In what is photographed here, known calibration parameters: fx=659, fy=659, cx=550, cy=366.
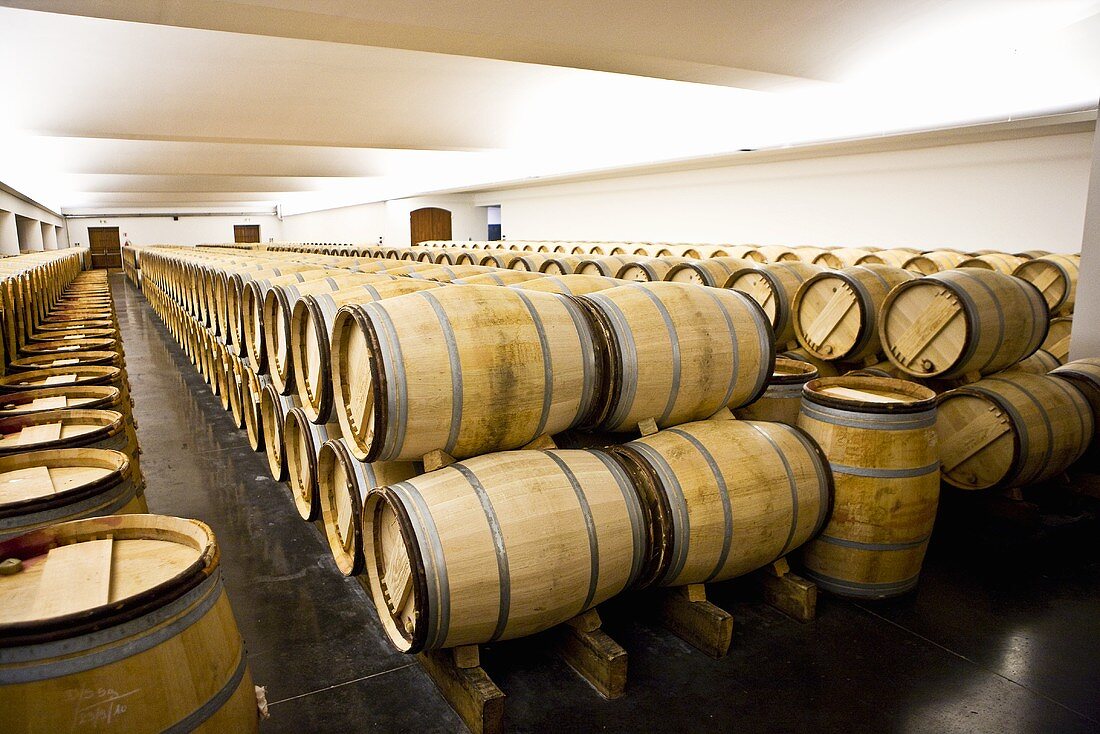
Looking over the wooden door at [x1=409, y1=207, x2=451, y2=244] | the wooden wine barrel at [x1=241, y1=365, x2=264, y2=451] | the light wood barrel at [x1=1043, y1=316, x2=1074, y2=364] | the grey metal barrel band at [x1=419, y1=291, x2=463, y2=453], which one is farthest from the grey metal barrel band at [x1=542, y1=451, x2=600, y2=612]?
the wooden door at [x1=409, y1=207, x2=451, y2=244]

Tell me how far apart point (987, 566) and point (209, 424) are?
6237mm

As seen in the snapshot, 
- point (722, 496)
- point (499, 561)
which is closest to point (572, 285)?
point (722, 496)

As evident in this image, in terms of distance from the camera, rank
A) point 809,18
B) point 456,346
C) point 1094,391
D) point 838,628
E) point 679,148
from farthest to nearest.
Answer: point 679,148 → point 809,18 → point 1094,391 → point 838,628 → point 456,346

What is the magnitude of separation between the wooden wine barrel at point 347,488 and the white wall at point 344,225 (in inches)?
1027

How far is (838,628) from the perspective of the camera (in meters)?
2.88

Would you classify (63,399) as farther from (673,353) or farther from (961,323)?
(961,323)

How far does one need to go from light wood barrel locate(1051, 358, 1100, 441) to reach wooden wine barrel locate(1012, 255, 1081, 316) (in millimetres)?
1925

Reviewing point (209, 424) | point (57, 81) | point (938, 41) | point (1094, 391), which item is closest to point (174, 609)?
point (1094, 391)

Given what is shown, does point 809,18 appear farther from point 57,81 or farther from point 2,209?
point 2,209

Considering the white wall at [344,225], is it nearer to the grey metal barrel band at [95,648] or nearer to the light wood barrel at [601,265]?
the light wood barrel at [601,265]

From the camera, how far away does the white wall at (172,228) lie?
38656 millimetres

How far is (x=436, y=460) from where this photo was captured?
2.48 m

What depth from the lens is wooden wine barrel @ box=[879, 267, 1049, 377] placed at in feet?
13.1

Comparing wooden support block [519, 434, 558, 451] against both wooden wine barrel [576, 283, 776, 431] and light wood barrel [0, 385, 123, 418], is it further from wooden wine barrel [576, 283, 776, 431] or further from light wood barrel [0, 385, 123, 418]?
light wood barrel [0, 385, 123, 418]
